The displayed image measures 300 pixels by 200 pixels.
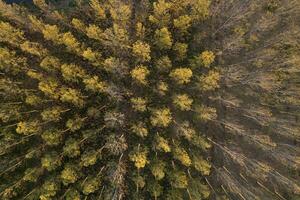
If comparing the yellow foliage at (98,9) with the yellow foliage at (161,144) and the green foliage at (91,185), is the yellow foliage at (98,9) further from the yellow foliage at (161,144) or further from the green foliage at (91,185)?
the green foliage at (91,185)

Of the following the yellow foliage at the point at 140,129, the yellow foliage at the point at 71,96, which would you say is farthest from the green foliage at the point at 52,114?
the yellow foliage at the point at 140,129

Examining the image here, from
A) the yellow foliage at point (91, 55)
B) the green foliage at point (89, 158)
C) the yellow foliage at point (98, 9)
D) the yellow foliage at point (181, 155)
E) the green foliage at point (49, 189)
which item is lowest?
the green foliage at point (49, 189)

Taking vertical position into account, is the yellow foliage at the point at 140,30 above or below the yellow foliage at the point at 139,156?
above

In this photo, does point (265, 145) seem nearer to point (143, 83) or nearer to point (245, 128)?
point (245, 128)

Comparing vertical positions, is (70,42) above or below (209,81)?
above

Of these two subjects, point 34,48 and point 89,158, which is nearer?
point 89,158

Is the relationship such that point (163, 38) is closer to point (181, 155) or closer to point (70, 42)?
point (70, 42)

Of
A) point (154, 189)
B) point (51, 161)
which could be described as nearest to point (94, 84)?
point (51, 161)
